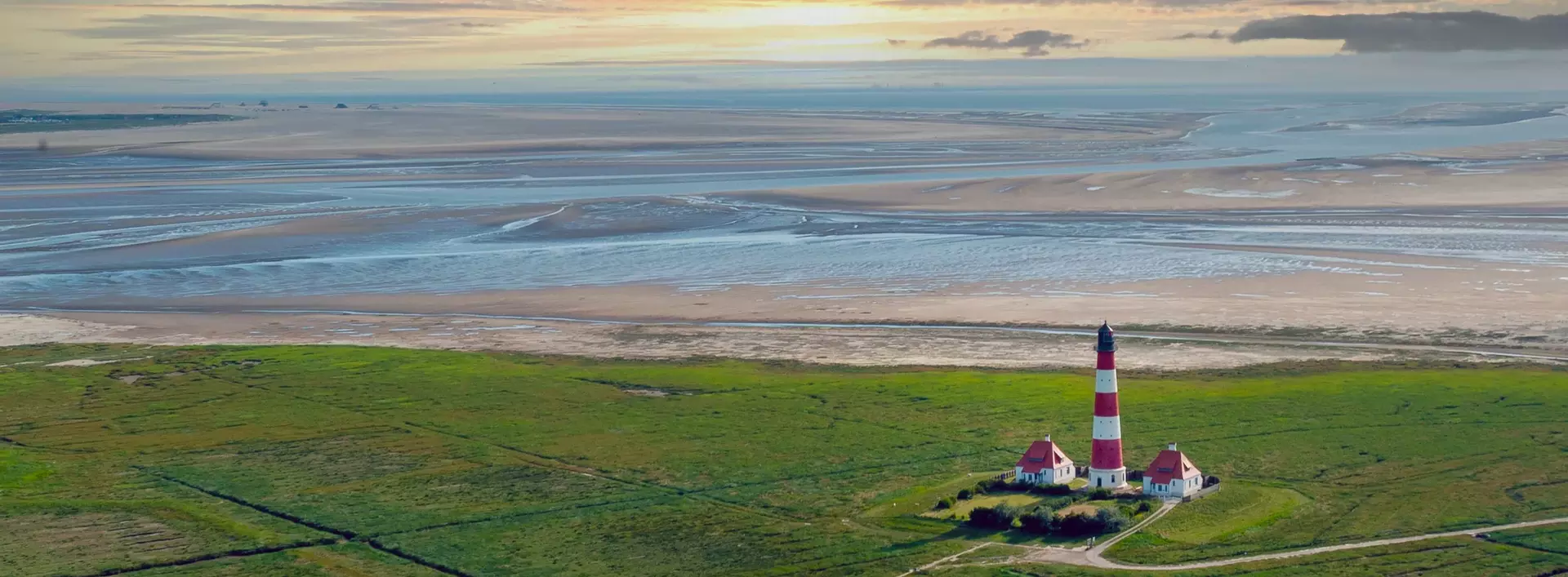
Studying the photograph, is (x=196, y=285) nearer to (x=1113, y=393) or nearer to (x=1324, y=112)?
(x=1113, y=393)

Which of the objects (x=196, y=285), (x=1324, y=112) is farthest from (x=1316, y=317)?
(x=1324, y=112)

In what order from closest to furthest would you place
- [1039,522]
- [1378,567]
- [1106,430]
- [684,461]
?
[1378,567]
[1039,522]
[1106,430]
[684,461]

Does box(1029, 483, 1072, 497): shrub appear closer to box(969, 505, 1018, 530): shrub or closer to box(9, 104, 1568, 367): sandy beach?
box(969, 505, 1018, 530): shrub

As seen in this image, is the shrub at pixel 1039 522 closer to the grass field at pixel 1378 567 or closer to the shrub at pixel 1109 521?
the shrub at pixel 1109 521

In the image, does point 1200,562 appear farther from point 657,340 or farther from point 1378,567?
point 657,340

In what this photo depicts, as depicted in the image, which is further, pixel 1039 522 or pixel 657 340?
pixel 657 340

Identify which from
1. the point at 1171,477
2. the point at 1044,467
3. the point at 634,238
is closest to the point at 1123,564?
the point at 1171,477

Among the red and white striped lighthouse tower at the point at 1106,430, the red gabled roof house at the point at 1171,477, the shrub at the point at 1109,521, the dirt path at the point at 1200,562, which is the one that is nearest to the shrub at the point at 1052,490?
the red and white striped lighthouse tower at the point at 1106,430
